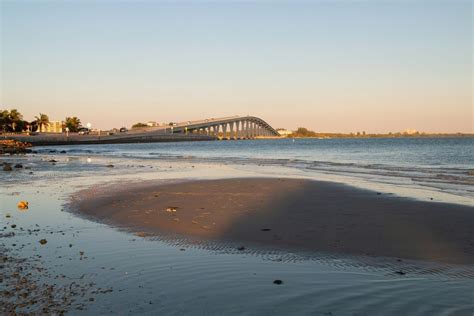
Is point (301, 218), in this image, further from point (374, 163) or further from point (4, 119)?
point (4, 119)

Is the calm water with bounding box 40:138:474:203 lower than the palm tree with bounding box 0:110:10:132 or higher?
lower

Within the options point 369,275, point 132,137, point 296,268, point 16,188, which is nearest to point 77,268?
point 296,268

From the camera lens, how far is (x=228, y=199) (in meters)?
15.6

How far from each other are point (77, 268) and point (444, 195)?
537 inches

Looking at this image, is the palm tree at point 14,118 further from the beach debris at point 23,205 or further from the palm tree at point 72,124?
the beach debris at point 23,205

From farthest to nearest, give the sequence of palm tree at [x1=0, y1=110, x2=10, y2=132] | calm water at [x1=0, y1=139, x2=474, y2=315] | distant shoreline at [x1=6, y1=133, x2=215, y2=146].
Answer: palm tree at [x1=0, y1=110, x2=10, y2=132]
distant shoreline at [x1=6, y1=133, x2=215, y2=146]
calm water at [x1=0, y1=139, x2=474, y2=315]

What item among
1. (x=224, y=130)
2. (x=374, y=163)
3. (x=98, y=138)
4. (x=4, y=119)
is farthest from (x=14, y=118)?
(x=374, y=163)

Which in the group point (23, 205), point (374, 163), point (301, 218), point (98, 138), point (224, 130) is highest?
point (224, 130)

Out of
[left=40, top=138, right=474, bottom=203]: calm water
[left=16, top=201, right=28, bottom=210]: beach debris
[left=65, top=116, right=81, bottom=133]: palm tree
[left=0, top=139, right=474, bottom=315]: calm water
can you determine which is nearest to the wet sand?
[left=0, top=139, right=474, bottom=315]: calm water

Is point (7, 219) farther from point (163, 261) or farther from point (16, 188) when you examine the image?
point (16, 188)

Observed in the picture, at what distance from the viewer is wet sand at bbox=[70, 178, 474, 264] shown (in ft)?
29.2

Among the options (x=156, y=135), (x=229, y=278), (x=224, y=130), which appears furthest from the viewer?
(x=224, y=130)

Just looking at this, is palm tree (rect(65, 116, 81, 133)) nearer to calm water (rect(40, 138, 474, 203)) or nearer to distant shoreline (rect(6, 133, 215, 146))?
distant shoreline (rect(6, 133, 215, 146))

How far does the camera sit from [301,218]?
466 inches
